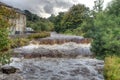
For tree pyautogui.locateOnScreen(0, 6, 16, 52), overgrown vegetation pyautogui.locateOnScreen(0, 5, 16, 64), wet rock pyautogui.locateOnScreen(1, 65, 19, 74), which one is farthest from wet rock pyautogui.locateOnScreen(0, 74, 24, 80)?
tree pyautogui.locateOnScreen(0, 6, 16, 52)

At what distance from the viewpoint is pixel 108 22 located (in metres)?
23.4

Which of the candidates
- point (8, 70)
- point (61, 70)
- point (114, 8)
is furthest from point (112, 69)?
point (114, 8)

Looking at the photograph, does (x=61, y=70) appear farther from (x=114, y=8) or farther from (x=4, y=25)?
(x=114, y=8)

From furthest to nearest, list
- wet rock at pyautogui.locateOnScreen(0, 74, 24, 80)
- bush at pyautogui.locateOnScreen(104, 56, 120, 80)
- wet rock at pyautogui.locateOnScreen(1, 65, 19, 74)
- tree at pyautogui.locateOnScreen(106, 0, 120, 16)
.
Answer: tree at pyautogui.locateOnScreen(106, 0, 120, 16) → wet rock at pyautogui.locateOnScreen(1, 65, 19, 74) → bush at pyautogui.locateOnScreen(104, 56, 120, 80) → wet rock at pyautogui.locateOnScreen(0, 74, 24, 80)

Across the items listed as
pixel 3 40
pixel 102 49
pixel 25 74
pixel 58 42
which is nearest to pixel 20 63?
pixel 25 74

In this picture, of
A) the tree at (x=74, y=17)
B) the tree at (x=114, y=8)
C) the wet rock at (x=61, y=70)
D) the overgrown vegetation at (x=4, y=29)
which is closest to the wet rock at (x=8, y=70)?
the wet rock at (x=61, y=70)

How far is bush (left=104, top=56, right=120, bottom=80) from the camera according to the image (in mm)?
17748

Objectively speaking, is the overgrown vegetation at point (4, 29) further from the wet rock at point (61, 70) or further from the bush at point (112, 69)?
the bush at point (112, 69)

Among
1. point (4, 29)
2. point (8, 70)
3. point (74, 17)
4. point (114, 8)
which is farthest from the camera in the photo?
point (74, 17)

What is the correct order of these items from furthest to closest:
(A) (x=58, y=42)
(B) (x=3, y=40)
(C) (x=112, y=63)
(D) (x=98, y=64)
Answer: (A) (x=58, y=42) → (D) (x=98, y=64) → (C) (x=112, y=63) → (B) (x=3, y=40)

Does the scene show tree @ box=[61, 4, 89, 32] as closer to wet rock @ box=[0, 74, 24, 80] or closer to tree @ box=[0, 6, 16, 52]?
wet rock @ box=[0, 74, 24, 80]

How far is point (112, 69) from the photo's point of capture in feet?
61.6

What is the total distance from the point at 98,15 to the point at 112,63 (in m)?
5.17

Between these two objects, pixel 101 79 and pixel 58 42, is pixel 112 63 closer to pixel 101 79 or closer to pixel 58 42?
pixel 101 79
